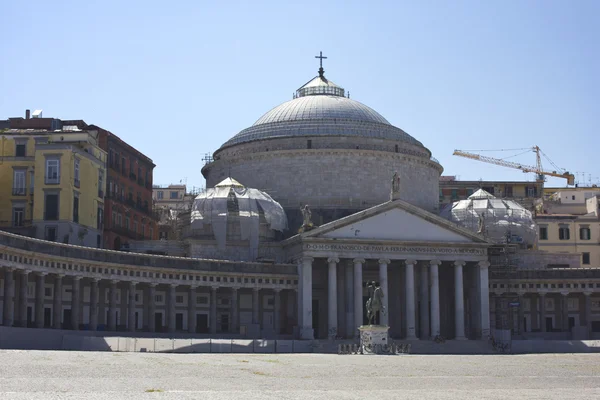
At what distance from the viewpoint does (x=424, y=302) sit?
352ft

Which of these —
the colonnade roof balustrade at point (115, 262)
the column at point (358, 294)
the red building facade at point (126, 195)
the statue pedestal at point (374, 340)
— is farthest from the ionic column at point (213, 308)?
the statue pedestal at point (374, 340)

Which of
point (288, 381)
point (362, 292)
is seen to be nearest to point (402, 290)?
point (362, 292)

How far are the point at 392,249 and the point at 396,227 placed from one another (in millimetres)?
2143

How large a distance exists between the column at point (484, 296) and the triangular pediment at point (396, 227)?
2653 millimetres

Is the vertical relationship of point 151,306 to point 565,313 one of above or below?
above

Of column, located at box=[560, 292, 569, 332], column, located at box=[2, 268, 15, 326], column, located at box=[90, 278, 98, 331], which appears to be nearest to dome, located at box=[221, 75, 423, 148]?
column, located at box=[560, 292, 569, 332]

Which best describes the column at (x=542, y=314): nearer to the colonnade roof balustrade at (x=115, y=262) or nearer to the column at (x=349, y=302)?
the column at (x=349, y=302)

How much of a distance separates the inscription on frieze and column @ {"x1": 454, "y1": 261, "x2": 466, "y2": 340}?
134 cm

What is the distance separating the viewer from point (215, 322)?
102750mm

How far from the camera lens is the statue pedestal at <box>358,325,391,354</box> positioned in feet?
284

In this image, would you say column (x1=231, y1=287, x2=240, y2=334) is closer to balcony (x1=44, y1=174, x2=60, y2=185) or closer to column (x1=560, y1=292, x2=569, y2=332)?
balcony (x1=44, y1=174, x2=60, y2=185)

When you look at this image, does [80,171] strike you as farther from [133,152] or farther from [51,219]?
[133,152]

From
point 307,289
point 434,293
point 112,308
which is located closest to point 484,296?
point 434,293

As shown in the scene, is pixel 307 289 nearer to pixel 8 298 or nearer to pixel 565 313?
pixel 565 313
